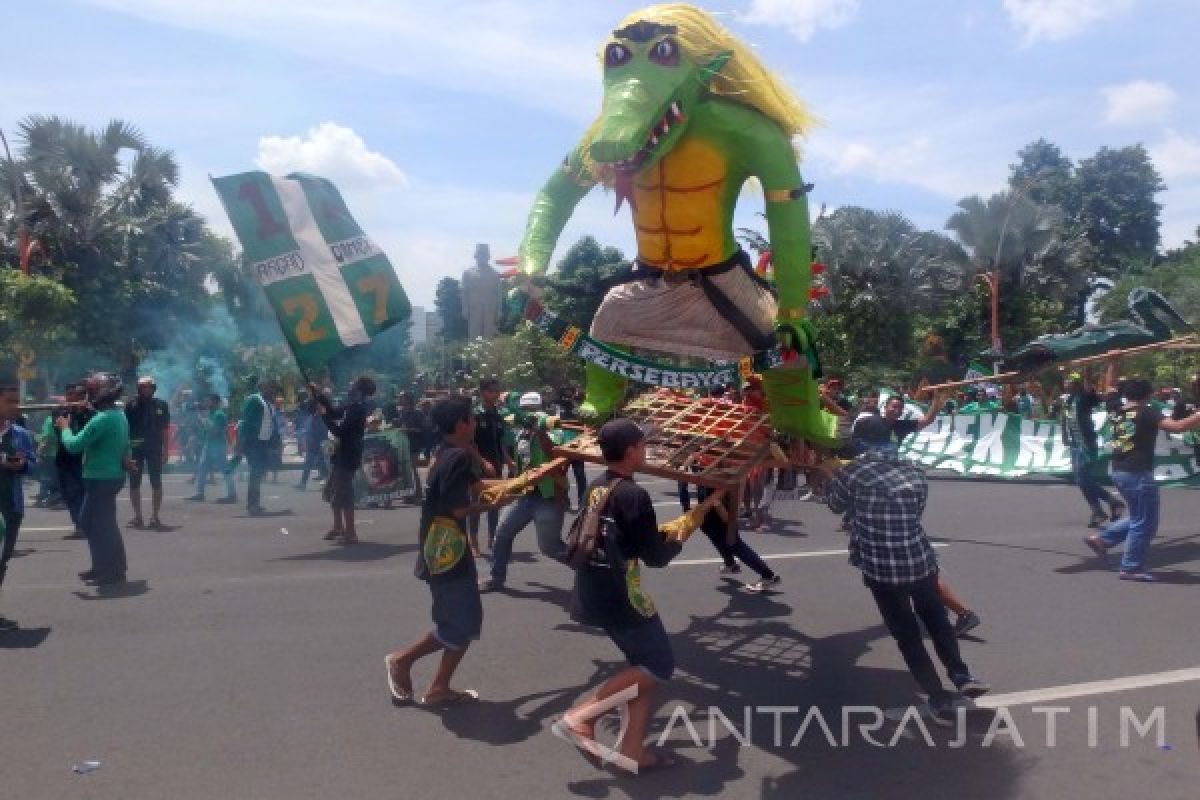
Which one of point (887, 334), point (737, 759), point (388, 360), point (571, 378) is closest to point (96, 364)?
point (571, 378)

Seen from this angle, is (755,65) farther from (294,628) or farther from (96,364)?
(96,364)

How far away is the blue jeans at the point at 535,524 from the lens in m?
6.93

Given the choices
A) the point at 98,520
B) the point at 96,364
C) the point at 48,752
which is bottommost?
the point at 48,752

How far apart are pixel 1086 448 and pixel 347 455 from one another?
7.03 m

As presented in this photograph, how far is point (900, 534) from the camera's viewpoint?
4547 mm

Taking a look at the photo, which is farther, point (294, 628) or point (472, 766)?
point (294, 628)

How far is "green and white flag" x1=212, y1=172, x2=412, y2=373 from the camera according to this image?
6371 mm

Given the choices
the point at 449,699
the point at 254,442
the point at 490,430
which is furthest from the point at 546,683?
the point at 254,442

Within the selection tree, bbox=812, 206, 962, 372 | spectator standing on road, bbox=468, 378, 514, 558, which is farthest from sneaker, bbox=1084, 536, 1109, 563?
tree, bbox=812, 206, 962, 372

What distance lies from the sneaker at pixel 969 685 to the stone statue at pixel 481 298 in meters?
26.5

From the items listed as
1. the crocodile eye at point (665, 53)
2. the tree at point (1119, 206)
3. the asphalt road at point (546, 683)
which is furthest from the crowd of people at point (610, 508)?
the tree at point (1119, 206)

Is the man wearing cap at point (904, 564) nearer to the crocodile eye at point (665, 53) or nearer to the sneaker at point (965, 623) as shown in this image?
the sneaker at point (965, 623)

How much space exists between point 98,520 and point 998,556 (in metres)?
7.22

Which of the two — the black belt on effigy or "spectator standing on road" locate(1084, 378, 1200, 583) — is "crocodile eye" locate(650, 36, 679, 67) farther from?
"spectator standing on road" locate(1084, 378, 1200, 583)
